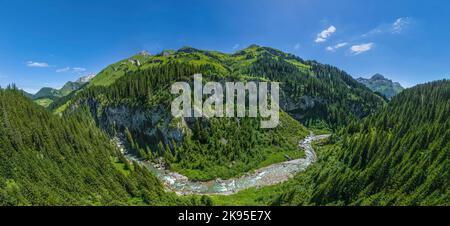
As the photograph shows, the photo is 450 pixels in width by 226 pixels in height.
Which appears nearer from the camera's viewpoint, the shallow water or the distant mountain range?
the distant mountain range

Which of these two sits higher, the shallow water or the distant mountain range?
the distant mountain range

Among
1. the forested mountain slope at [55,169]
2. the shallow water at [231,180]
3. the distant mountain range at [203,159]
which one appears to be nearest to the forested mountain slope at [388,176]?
the distant mountain range at [203,159]

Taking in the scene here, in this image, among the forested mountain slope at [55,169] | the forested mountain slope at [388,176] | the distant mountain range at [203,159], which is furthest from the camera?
the distant mountain range at [203,159]

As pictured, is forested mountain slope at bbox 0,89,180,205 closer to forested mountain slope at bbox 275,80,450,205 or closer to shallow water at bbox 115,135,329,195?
shallow water at bbox 115,135,329,195

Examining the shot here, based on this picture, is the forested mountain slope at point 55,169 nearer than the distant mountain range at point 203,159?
Yes

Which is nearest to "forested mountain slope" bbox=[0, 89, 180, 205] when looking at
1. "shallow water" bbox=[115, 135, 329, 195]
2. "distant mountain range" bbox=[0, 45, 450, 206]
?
"distant mountain range" bbox=[0, 45, 450, 206]

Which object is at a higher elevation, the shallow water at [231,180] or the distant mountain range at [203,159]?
the distant mountain range at [203,159]

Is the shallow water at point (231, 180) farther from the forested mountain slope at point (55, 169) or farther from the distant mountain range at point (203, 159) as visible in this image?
the forested mountain slope at point (55, 169)
